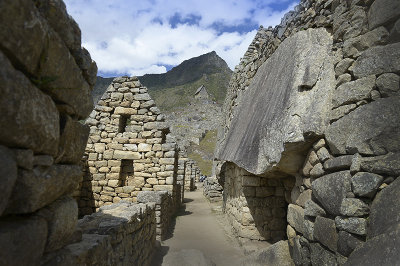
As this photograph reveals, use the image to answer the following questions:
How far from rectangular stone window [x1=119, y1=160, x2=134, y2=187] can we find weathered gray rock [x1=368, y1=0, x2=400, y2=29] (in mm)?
7271

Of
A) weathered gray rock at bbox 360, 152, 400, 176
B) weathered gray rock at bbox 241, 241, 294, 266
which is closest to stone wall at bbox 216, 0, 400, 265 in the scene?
weathered gray rock at bbox 360, 152, 400, 176

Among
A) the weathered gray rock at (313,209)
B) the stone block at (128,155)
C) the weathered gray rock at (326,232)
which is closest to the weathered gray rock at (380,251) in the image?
the weathered gray rock at (326,232)

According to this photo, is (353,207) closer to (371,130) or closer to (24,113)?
(371,130)

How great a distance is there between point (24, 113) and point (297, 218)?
397 centimetres

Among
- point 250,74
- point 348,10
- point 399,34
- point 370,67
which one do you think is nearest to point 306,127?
point 370,67

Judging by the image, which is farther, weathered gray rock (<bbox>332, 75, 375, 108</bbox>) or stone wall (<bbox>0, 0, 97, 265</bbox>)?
weathered gray rock (<bbox>332, 75, 375, 108</bbox>)

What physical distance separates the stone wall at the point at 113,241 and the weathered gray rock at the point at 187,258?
393 millimetres

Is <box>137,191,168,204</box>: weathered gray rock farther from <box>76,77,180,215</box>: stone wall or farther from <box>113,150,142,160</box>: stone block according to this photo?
<box>113,150,142,160</box>: stone block

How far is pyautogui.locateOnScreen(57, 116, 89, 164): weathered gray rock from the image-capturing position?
6.18 feet

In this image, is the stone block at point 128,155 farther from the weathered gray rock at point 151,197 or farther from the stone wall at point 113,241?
the stone wall at point 113,241

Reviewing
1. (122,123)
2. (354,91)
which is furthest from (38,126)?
(122,123)

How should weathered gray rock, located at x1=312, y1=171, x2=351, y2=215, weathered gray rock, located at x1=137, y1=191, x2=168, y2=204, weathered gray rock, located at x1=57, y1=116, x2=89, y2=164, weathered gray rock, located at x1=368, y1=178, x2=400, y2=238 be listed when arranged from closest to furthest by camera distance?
1. weathered gray rock, located at x1=57, y1=116, x2=89, y2=164
2. weathered gray rock, located at x1=368, y1=178, x2=400, y2=238
3. weathered gray rock, located at x1=312, y1=171, x2=351, y2=215
4. weathered gray rock, located at x1=137, y1=191, x2=168, y2=204

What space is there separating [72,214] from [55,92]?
2.98 feet

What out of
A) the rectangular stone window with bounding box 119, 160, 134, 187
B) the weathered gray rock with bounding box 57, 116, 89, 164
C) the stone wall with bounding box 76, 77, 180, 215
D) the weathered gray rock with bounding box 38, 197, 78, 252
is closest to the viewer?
the weathered gray rock with bounding box 38, 197, 78, 252
